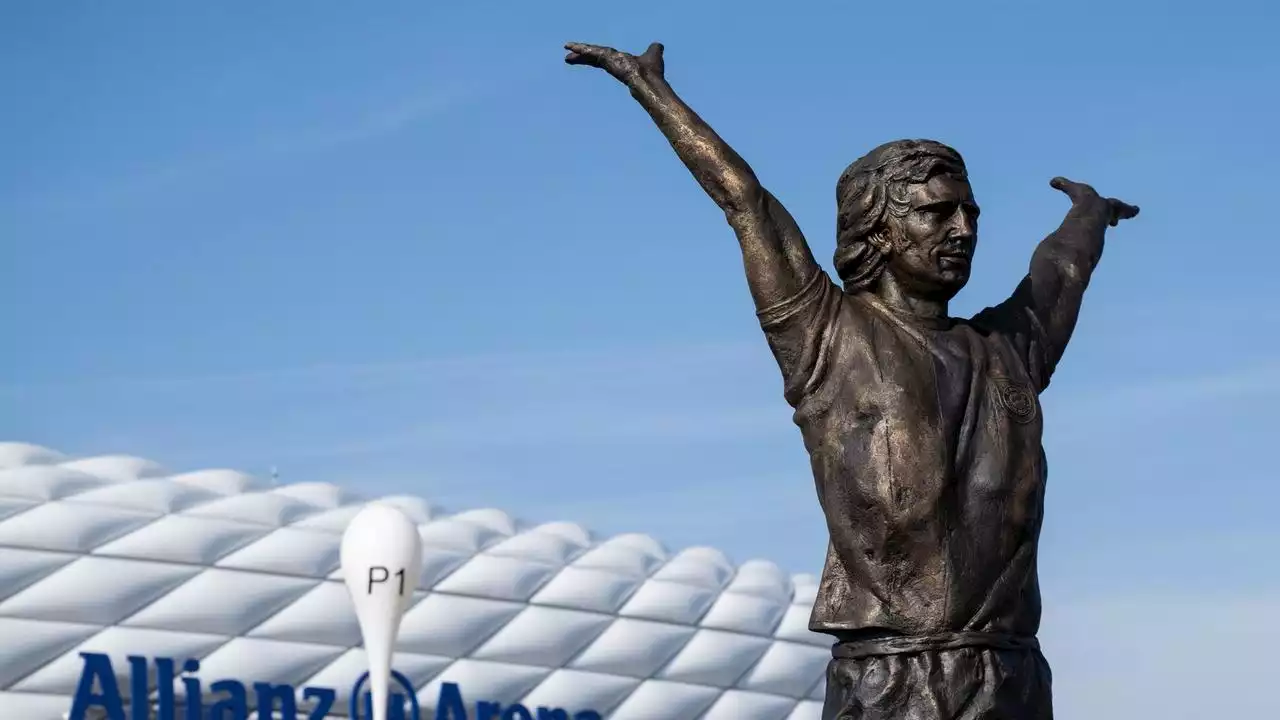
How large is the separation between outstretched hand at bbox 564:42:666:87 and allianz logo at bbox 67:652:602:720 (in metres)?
18.1

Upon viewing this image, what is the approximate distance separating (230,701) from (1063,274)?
1860 cm

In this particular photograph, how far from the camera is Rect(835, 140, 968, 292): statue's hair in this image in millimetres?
4426

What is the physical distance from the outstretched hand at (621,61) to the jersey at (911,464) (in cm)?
61

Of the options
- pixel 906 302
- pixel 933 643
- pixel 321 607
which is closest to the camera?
pixel 933 643

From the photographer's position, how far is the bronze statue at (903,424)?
13.8 ft

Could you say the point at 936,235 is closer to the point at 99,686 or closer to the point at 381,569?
the point at 381,569

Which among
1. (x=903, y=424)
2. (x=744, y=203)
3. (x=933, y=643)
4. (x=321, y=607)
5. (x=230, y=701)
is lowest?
(x=933, y=643)

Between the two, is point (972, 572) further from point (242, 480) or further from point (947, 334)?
point (242, 480)

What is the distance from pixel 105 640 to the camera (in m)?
21.7

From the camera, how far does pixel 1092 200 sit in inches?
207

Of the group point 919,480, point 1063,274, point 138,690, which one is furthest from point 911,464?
point 138,690

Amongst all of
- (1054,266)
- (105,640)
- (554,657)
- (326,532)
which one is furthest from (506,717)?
(1054,266)

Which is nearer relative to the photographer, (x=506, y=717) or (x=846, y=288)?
(x=846, y=288)

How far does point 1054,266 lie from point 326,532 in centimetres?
1975
